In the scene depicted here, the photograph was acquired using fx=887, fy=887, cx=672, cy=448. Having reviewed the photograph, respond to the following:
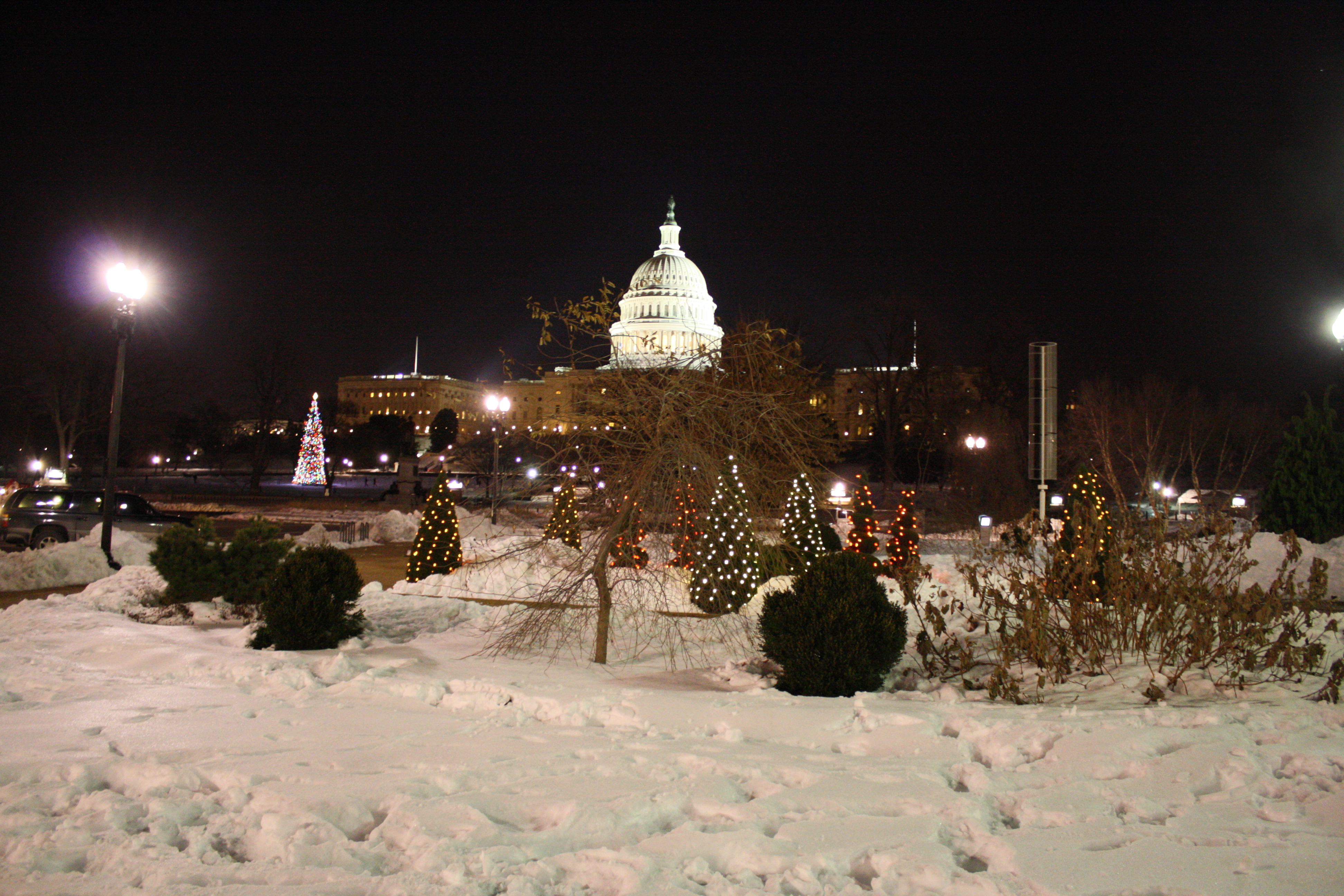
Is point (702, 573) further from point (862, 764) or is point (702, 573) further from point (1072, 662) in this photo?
point (862, 764)

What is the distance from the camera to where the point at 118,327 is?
49.2 ft

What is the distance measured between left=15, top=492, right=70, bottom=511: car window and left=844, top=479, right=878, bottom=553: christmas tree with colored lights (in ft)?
54.5

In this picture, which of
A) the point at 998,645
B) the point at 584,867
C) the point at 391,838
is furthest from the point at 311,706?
the point at 998,645

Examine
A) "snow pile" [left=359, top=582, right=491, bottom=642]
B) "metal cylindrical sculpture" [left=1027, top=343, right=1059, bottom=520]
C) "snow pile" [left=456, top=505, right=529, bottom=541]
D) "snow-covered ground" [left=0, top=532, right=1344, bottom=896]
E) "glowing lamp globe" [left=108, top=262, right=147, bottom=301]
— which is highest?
"glowing lamp globe" [left=108, top=262, right=147, bottom=301]

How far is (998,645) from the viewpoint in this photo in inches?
276

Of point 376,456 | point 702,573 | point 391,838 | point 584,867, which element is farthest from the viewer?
point 376,456

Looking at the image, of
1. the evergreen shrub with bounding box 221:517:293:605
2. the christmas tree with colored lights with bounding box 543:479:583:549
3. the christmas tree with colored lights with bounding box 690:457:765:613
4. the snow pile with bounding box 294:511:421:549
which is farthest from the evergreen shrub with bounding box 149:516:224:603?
the snow pile with bounding box 294:511:421:549

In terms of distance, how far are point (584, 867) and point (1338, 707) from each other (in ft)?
16.8

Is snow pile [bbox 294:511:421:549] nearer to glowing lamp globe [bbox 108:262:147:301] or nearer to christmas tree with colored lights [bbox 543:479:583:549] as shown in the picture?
glowing lamp globe [bbox 108:262:147:301]

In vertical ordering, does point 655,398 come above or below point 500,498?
above

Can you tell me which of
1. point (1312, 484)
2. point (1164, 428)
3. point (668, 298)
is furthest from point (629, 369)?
point (668, 298)

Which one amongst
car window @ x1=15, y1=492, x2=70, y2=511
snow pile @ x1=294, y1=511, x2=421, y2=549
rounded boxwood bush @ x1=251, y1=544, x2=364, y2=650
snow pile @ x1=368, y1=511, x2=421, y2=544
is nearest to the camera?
rounded boxwood bush @ x1=251, y1=544, x2=364, y2=650

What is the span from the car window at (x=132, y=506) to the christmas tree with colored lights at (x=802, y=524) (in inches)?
577

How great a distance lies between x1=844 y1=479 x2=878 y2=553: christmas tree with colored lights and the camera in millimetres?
17000
